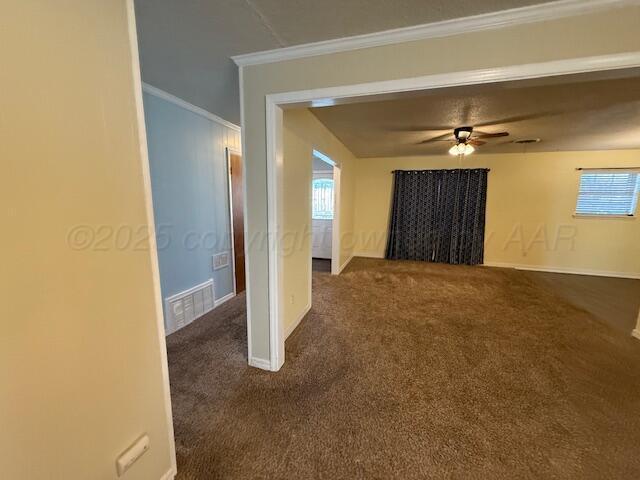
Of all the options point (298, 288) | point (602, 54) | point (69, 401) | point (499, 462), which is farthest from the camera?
point (298, 288)

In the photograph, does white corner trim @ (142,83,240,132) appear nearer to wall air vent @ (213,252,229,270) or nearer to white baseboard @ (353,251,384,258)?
wall air vent @ (213,252,229,270)

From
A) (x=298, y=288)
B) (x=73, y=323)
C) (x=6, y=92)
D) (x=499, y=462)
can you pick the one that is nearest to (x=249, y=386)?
(x=298, y=288)

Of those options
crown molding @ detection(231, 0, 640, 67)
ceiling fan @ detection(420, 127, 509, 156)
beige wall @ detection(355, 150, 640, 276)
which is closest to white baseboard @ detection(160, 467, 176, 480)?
crown molding @ detection(231, 0, 640, 67)

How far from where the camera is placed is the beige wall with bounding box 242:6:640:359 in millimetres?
1253

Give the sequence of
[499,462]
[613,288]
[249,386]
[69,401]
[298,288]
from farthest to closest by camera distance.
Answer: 1. [613,288]
2. [298,288]
3. [249,386]
4. [499,462]
5. [69,401]

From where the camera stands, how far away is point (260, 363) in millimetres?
A: 2090

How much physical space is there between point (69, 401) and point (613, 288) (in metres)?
6.14

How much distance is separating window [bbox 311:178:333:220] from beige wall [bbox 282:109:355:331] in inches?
94.7

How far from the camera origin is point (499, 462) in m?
1.36

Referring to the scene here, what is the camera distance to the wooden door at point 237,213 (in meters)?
3.43

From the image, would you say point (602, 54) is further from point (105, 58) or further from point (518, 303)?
point (518, 303)

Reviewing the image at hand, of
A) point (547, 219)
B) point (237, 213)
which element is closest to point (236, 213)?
point (237, 213)

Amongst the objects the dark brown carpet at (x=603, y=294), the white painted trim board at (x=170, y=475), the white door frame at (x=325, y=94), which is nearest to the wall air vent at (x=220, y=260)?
the white door frame at (x=325, y=94)

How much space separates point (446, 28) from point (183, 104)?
2312mm
